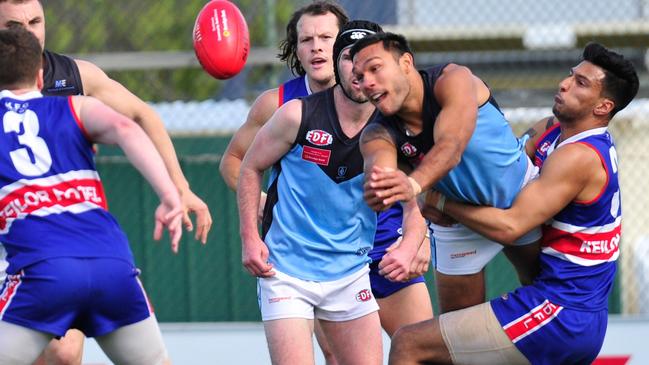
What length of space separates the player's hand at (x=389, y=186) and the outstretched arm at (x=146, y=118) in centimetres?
72

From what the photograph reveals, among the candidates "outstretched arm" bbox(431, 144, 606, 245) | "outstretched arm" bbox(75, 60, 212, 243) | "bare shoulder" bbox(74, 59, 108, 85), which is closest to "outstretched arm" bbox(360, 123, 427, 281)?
"outstretched arm" bbox(431, 144, 606, 245)

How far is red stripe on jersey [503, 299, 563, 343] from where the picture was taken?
5348 millimetres

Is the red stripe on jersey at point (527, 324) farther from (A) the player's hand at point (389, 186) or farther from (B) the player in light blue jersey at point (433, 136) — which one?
(A) the player's hand at point (389, 186)

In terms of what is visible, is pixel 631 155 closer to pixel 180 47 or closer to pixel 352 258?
pixel 352 258

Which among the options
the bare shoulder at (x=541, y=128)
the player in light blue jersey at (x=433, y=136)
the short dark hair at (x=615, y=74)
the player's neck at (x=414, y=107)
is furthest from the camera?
the bare shoulder at (x=541, y=128)

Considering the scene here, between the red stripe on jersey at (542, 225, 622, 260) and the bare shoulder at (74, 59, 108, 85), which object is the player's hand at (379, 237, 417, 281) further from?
the bare shoulder at (74, 59, 108, 85)

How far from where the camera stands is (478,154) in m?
5.18

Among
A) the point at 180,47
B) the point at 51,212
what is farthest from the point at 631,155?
the point at 180,47

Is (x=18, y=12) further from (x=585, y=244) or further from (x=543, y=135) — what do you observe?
(x=585, y=244)

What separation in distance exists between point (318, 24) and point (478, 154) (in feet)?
5.09

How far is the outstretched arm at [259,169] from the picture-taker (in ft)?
18.1

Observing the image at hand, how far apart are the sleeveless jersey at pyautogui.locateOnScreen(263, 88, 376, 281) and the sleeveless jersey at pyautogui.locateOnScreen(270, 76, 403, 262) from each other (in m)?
0.70

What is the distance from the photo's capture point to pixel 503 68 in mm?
14555

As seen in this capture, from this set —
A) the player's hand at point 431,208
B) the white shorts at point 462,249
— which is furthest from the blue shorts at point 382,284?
the player's hand at point 431,208
